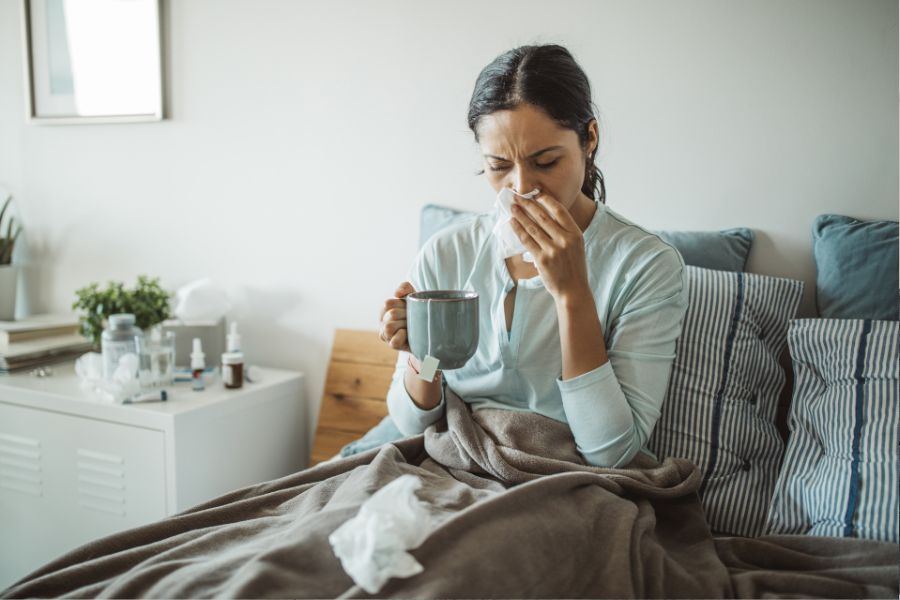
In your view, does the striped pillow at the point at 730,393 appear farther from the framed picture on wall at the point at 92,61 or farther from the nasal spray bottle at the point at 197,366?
the framed picture on wall at the point at 92,61

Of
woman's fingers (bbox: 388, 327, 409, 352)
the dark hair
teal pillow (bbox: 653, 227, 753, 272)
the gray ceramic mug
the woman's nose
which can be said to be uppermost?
the dark hair

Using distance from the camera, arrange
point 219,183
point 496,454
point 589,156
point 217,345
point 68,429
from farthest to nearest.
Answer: point 219,183, point 217,345, point 68,429, point 589,156, point 496,454

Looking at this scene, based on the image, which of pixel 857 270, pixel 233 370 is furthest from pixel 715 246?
pixel 233 370

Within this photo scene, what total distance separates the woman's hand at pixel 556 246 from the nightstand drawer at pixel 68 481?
101 centimetres

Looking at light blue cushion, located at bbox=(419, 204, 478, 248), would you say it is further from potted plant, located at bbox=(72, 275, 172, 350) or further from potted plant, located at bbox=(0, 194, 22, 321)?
potted plant, located at bbox=(0, 194, 22, 321)

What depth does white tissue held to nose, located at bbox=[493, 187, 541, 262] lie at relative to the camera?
102 cm

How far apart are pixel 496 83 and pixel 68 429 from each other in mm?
1328

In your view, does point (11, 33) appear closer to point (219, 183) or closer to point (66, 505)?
point (219, 183)

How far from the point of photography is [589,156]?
3.83 feet

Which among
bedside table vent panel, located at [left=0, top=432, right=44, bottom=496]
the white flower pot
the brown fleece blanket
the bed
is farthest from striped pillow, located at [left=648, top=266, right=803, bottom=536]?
the white flower pot

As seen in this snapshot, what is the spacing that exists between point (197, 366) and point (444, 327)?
3.46ft

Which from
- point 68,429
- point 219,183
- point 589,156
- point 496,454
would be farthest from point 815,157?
point 68,429

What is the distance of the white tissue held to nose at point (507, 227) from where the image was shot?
3.36 feet

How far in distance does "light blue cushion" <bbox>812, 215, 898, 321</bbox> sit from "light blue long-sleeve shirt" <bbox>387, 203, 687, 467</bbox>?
34cm
